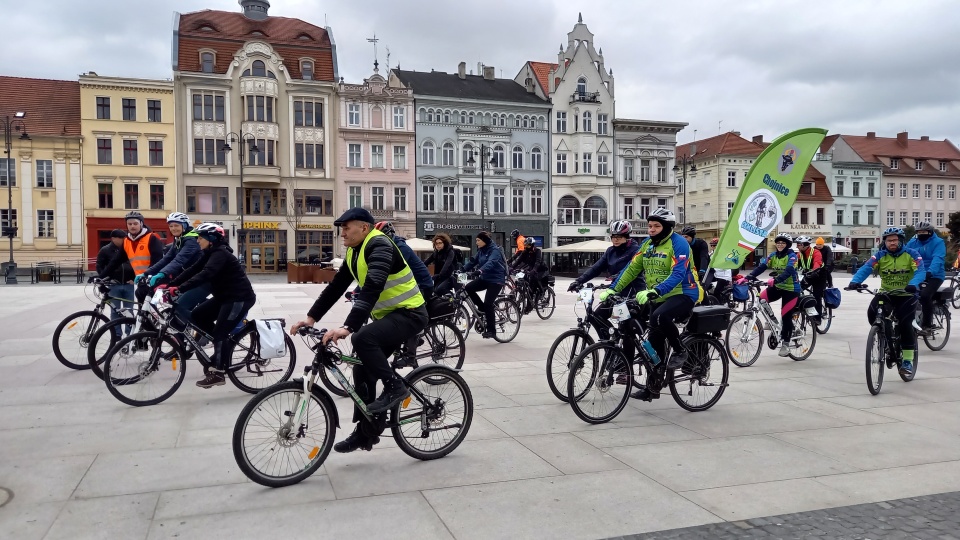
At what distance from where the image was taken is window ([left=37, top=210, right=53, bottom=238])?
145 feet

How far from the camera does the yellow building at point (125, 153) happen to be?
4444 cm

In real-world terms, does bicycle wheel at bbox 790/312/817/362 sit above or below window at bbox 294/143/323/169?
below

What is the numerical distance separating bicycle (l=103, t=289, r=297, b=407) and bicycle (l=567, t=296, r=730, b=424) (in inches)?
113

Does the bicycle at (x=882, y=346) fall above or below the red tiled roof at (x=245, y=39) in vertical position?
below

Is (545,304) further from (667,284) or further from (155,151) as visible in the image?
(155,151)

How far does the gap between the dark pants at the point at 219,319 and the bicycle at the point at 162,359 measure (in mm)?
52

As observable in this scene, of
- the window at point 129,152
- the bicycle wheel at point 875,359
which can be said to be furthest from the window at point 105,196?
the bicycle wheel at point 875,359

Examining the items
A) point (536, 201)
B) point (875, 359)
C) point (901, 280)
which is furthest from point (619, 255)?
point (536, 201)

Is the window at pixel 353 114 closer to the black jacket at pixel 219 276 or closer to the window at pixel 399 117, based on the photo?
the window at pixel 399 117

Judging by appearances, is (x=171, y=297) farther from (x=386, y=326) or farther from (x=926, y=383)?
(x=926, y=383)

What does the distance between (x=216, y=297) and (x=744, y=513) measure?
523 centimetres

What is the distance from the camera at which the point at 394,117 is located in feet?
162

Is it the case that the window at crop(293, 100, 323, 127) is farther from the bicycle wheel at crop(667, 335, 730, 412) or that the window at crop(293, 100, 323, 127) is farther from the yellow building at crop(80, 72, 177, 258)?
the bicycle wheel at crop(667, 335, 730, 412)

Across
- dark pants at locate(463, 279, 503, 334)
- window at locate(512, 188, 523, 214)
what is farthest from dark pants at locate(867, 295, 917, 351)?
window at locate(512, 188, 523, 214)
